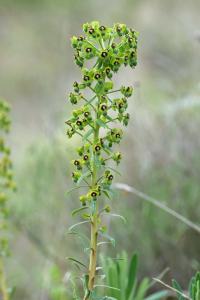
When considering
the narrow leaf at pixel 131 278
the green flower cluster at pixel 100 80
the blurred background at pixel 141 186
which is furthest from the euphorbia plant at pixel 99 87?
the blurred background at pixel 141 186

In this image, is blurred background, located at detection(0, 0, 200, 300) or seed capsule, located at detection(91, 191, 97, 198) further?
blurred background, located at detection(0, 0, 200, 300)

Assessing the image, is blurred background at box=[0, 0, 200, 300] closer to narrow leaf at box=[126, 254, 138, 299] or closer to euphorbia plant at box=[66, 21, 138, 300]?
narrow leaf at box=[126, 254, 138, 299]

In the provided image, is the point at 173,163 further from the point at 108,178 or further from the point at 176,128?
the point at 108,178

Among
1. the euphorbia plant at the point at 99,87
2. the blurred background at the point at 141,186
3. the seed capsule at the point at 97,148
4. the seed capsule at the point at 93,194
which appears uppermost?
the blurred background at the point at 141,186

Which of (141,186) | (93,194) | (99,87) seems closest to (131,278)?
(93,194)

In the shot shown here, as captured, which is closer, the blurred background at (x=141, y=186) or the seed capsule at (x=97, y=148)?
the seed capsule at (x=97, y=148)

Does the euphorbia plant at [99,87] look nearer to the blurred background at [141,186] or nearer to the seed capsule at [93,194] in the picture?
the seed capsule at [93,194]

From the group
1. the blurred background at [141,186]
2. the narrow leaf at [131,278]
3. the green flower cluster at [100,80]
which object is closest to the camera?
the green flower cluster at [100,80]

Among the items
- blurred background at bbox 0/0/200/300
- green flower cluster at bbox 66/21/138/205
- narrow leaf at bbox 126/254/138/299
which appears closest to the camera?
green flower cluster at bbox 66/21/138/205

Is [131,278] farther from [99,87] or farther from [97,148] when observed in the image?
[99,87]

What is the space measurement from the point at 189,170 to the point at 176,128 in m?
0.42

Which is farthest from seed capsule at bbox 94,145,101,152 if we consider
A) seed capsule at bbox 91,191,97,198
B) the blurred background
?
the blurred background

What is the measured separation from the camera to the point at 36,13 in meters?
11.3

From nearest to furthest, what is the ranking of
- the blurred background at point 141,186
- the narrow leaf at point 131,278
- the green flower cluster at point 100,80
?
the green flower cluster at point 100,80
the narrow leaf at point 131,278
the blurred background at point 141,186
